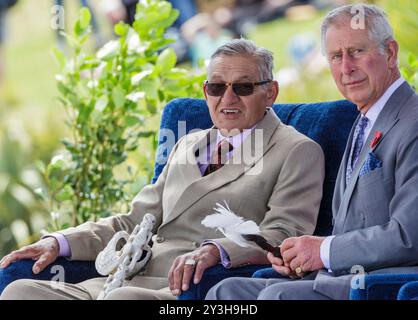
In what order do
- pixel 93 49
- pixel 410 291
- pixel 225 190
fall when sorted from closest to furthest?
1. pixel 410 291
2. pixel 225 190
3. pixel 93 49

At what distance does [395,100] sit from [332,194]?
0.55 metres

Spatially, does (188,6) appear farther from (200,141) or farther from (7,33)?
(200,141)

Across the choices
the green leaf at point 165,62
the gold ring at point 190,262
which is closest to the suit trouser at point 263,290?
the gold ring at point 190,262

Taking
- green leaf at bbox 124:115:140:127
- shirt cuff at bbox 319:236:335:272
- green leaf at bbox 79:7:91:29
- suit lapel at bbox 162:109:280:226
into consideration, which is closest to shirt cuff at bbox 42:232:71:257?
suit lapel at bbox 162:109:280:226

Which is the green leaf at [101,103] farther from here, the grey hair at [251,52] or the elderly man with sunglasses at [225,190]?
the grey hair at [251,52]

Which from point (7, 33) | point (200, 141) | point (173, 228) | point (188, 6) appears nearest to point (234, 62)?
point (200, 141)

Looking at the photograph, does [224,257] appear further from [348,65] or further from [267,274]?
[348,65]

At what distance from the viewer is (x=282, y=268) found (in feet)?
9.71

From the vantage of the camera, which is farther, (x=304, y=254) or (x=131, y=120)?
(x=131, y=120)

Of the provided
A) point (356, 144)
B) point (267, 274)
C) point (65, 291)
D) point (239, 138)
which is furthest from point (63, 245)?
point (356, 144)

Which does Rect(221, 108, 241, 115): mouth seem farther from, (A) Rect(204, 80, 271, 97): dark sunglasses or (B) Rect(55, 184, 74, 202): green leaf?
(B) Rect(55, 184, 74, 202): green leaf

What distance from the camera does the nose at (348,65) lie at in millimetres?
2998

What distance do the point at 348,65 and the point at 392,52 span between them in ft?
0.45

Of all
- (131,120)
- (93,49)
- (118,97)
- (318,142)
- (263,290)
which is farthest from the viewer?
(93,49)
